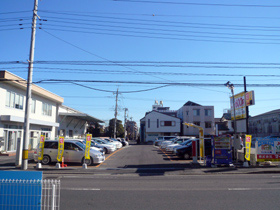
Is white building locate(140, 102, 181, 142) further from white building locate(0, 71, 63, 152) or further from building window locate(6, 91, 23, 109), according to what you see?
building window locate(6, 91, 23, 109)

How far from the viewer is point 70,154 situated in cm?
1728

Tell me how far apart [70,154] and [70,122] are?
25.6 meters

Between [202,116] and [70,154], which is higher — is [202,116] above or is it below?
above

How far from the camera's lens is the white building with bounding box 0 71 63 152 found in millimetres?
22625

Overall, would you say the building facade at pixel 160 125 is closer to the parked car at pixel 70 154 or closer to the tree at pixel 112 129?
the tree at pixel 112 129

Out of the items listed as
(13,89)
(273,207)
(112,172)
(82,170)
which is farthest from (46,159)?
(273,207)

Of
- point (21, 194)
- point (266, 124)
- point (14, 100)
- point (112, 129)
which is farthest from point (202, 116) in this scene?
point (21, 194)

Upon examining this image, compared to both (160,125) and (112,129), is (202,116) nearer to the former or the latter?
(160,125)

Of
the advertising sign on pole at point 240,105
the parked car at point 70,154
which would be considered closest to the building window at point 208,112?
the advertising sign on pole at point 240,105

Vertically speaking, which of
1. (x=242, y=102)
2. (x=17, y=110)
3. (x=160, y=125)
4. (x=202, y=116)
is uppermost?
(x=202, y=116)

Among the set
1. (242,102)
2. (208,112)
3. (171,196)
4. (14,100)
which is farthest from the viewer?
(208,112)

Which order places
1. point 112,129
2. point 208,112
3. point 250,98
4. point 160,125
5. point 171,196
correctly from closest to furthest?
1. point 171,196
2. point 250,98
3. point 208,112
4. point 160,125
5. point 112,129

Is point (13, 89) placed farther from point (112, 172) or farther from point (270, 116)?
point (270, 116)

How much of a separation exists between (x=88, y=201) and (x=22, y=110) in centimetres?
2183
